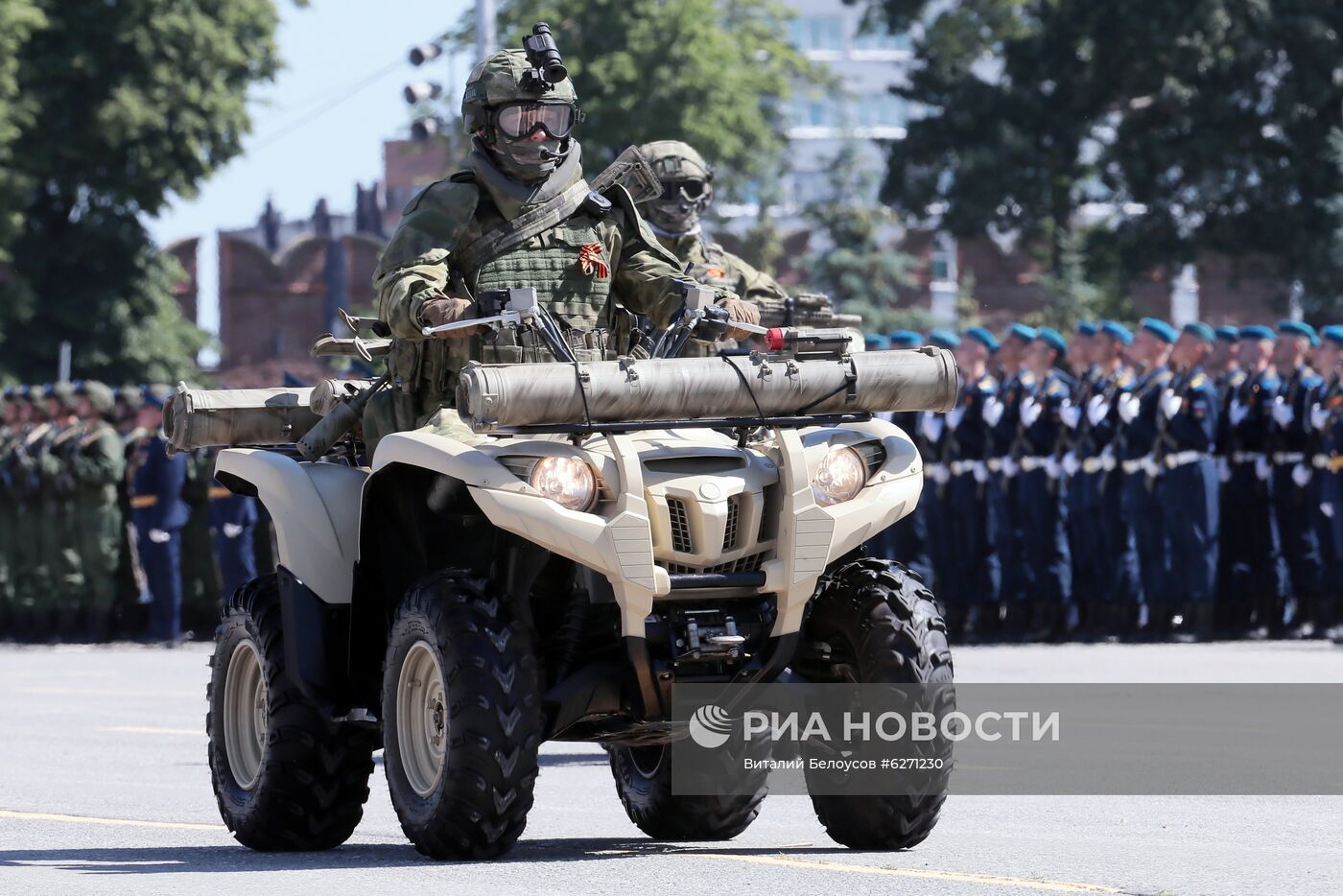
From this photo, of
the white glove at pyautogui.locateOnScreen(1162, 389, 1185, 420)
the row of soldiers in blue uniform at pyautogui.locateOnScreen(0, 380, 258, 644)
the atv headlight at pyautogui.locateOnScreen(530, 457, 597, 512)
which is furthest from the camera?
the row of soldiers in blue uniform at pyautogui.locateOnScreen(0, 380, 258, 644)

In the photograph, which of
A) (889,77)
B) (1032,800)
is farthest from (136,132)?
(889,77)

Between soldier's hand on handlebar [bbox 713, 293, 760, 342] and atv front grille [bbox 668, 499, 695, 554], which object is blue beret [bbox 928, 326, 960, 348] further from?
atv front grille [bbox 668, 499, 695, 554]

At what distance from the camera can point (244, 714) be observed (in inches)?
386

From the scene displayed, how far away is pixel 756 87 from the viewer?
2007 inches

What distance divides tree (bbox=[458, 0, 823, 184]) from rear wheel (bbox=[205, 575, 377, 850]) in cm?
3607

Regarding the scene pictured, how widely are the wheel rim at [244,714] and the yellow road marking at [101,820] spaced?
584 mm

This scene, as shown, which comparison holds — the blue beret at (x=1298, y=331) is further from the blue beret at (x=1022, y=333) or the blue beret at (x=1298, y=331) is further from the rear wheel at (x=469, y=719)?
the rear wheel at (x=469, y=719)

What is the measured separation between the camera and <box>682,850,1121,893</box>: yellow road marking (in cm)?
790

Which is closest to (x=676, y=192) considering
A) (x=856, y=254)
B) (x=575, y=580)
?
(x=575, y=580)

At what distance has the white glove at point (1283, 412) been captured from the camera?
799 inches

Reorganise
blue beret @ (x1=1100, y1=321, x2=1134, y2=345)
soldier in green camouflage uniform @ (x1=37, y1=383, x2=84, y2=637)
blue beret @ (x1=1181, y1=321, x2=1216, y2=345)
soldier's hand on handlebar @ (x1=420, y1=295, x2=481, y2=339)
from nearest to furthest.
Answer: soldier's hand on handlebar @ (x1=420, y1=295, x2=481, y2=339)
blue beret @ (x1=1181, y1=321, x2=1216, y2=345)
blue beret @ (x1=1100, y1=321, x2=1134, y2=345)
soldier in green camouflage uniform @ (x1=37, y1=383, x2=84, y2=637)

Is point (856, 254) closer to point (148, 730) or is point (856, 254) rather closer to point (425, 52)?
point (425, 52)

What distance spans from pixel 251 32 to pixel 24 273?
5.51m

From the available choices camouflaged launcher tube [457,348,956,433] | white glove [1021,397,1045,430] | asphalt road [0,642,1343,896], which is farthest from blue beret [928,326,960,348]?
camouflaged launcher tube [457,348,956,433]
